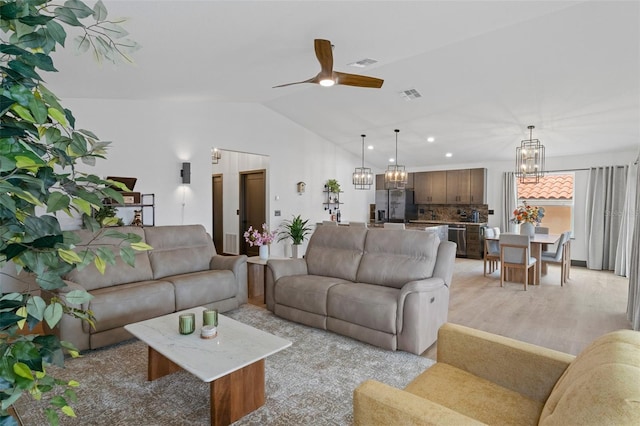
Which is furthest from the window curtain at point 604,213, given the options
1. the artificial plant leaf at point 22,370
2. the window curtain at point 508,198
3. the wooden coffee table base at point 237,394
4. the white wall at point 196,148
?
the artificial plant leaf at point 22,370

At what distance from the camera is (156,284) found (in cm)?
358

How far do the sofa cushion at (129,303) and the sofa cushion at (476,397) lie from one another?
2.68m

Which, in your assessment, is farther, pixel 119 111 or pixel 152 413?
pixel 119 111

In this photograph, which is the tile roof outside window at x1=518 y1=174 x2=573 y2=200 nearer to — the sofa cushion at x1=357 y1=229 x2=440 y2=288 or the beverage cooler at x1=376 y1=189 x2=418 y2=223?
the beverage cooler at x1=376 y1=189 x2=418 y2=223

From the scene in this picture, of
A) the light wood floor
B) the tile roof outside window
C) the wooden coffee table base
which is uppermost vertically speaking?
the tile roof outside window

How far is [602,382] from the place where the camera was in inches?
41.1

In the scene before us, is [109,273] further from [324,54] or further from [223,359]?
[324,54]

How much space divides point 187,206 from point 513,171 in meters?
7.02

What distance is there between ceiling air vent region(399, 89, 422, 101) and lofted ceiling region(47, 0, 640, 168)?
3.5 inches

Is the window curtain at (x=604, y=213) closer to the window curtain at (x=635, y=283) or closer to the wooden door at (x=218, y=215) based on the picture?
the window curtain at (x=635, y=283)

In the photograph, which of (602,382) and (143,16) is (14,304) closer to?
(602,382)

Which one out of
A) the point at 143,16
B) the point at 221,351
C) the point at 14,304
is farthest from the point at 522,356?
the point at 143,16

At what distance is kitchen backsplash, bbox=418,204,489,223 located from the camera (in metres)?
8.53

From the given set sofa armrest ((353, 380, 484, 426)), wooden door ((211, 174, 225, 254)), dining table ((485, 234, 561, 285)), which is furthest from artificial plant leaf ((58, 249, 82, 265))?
wooden door ((211, 174, 225, 254))
